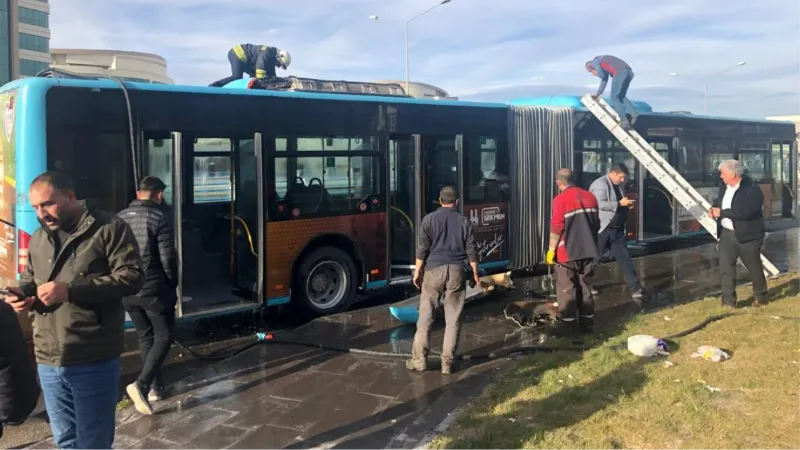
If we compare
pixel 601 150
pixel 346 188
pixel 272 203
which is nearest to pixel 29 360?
pixel 272 203

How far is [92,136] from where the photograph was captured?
277 inches

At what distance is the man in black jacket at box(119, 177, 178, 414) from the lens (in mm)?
5414

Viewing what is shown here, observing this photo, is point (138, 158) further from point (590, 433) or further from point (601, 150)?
point (601, 150)

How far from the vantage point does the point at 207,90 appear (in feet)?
26.1

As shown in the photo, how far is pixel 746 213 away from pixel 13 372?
7485 millimetres

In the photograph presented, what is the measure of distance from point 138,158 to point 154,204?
203cm

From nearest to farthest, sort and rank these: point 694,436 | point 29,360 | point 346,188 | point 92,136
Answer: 1. point 29,360
2. point 694,436
3. point 92,136
4. point 346,188

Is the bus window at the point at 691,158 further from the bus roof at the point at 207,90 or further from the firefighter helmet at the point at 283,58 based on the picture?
the firefighter helmet at the point at 283,58

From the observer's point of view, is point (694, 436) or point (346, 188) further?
point (346, 188)

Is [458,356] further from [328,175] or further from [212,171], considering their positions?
[212,171]

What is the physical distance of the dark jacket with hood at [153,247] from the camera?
17.7 ft

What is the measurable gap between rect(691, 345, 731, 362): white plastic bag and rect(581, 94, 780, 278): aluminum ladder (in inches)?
200

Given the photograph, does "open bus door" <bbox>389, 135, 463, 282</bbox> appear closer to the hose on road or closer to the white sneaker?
the hose on road

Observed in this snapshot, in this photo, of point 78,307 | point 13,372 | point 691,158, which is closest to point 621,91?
point 691,158
